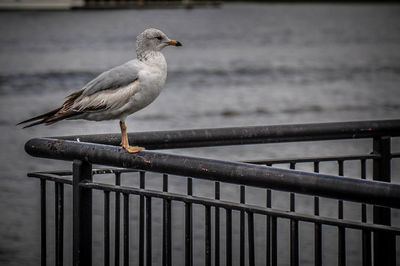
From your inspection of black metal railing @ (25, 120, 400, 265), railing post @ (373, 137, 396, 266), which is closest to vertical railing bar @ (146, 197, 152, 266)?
black metal railing @ (25, 120, 400, 265)

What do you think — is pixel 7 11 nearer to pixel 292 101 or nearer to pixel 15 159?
pixel 292 101

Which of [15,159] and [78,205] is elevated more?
[78,205]

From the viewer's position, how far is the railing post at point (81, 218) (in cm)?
371

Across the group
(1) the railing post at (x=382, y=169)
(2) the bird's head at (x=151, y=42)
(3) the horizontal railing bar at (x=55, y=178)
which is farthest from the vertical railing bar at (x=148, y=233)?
(1) the railing post at (x=382, y=169)

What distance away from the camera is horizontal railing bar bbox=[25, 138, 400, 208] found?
2866mm

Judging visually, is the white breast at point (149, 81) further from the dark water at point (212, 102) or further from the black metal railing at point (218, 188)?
the dark water at point (212, 102)

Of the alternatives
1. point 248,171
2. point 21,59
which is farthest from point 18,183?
point 21,59

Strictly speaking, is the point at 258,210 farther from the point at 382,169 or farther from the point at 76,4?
the point at 76,4

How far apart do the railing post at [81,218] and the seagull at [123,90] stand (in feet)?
0.92

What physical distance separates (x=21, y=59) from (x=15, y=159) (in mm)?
38864

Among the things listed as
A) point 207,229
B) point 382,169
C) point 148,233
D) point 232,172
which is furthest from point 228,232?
point 382,169

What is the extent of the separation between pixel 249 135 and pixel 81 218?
1.03 meters

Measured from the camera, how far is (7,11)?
172 metres

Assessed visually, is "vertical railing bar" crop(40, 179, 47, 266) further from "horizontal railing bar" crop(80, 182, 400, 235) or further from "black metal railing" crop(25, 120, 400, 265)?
"horizontal railing bar" crop(80, 182, 400, 235)
